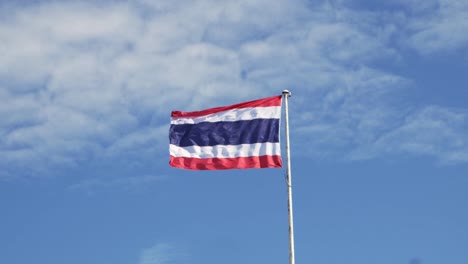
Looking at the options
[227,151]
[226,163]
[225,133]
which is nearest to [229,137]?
[225,133]

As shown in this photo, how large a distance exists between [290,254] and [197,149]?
7.24 metres

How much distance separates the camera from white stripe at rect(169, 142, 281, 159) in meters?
40.7

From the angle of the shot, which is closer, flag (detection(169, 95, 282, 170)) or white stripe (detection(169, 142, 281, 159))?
white stripe (detection(169, 142, 281, 159))

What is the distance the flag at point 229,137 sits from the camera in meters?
40.9

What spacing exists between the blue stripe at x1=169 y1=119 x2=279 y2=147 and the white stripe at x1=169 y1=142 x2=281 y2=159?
19cm

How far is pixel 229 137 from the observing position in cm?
4172

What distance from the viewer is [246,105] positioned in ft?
138

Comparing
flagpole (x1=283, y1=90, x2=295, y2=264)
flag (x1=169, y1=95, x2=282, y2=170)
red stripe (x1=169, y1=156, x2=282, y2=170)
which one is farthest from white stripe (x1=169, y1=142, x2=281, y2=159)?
flagpole (x1=283, y1=90, x2=295, y2=264)

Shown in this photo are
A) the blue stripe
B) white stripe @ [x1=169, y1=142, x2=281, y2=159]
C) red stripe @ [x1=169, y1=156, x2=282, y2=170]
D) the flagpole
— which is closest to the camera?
the flagpole

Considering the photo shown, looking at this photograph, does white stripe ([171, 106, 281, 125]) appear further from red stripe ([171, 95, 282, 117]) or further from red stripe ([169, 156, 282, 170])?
red stripe ([169, 156, 282, 170])

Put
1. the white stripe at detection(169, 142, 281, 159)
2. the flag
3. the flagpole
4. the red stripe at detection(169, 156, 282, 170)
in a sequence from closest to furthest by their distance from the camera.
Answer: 1. the flagpole
2. the red stripe at detection(169, 156, 282, 170)
3. the white stripe at detection(169, 142, 281, 159)
4. the flag

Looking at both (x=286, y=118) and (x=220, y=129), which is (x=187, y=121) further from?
(x=286, y=118)

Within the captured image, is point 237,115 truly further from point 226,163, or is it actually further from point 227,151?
point 226,163

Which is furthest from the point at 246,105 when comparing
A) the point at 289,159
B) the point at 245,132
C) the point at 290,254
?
the point at 290,254
